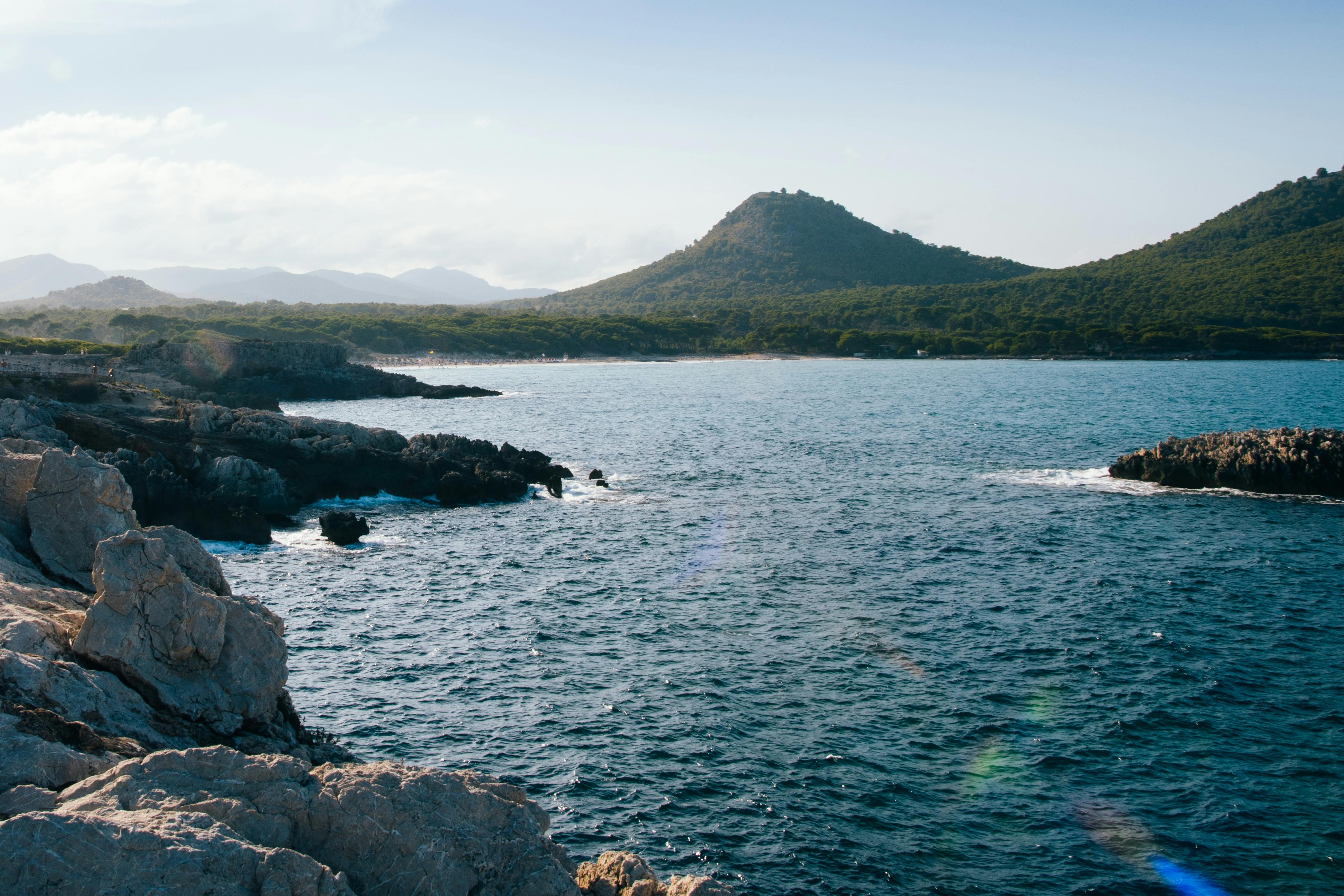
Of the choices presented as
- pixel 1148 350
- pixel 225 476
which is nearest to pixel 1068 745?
pixel 225 476

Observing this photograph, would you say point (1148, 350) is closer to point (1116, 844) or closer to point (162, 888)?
point (1116, 844)

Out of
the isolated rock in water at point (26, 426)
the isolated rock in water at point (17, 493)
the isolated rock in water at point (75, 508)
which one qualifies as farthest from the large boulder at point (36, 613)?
the isolated rock in water at point (26, 426)

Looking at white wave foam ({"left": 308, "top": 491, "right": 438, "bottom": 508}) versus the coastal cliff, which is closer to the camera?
white wave foam ({"left": 308, "top": 491, "right": 438, "bottom": 508})

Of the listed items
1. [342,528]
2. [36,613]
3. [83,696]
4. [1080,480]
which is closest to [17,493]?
[36,613]

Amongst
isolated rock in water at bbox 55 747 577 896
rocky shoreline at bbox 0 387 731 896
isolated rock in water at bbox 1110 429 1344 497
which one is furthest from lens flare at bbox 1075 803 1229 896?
isolated rock in water at bbox 1110 429 1344 497

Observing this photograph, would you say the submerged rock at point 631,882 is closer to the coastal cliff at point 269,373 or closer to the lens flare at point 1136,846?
the lens flare at point 1136,846

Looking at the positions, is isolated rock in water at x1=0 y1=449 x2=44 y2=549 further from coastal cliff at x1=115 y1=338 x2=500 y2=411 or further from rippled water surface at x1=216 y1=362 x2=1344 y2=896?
coastal cliff at x1=115 y1=338 x2=500 y2=411

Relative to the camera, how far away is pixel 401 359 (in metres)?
166

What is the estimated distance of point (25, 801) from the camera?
879 cm

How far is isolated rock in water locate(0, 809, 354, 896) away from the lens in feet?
25.4

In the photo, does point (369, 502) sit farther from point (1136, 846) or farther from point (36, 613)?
point (1136, 846)

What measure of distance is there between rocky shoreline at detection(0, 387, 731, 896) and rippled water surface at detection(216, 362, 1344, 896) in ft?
12.8

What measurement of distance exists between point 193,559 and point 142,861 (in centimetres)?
979

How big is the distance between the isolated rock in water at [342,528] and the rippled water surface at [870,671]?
63 centimetres
